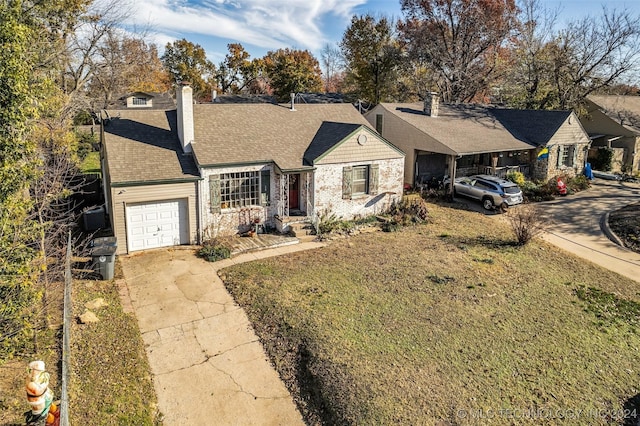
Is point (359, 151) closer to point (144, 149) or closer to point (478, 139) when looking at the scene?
point (144, 149)

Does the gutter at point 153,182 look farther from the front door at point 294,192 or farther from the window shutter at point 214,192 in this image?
the front door at point 294,192

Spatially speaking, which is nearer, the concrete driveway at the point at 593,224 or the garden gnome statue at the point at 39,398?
the garden gnome statue at the point at 39,398

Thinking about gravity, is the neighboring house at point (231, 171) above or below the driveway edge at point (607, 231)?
above

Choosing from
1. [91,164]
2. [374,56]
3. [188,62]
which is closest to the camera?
[91,164]

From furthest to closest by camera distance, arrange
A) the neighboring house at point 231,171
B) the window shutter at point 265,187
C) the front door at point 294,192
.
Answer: the front door at point 294,192
the window shutter at point 265,187
the neighboring house at point 231,171

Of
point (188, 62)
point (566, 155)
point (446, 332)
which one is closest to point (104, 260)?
point (446, 332)

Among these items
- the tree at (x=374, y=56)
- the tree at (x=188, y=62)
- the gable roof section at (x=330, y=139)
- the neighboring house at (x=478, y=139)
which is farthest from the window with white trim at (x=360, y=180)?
the tree at (x=188, y=62)
